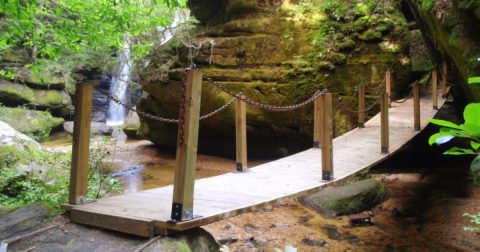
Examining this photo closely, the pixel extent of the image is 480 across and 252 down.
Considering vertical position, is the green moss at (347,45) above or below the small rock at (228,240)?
above

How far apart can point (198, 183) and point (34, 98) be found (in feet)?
59.0

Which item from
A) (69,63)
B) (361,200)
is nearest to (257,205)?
(361,200)

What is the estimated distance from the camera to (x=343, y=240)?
6383 mm

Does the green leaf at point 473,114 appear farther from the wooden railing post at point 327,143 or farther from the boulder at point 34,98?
the boulder at point 34,98

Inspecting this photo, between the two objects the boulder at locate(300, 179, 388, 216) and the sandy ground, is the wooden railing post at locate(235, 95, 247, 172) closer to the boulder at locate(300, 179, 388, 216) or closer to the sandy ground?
the sandy ground

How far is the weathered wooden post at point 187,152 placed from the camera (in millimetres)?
3428

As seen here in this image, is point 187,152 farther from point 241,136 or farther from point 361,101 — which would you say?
point 361,101

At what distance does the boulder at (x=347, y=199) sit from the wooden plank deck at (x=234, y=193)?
1003 millimetres

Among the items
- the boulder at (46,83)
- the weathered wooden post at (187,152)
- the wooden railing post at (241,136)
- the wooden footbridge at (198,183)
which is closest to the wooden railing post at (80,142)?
the wooden footbridge at (198,183)

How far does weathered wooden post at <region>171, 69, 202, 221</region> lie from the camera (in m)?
3.43

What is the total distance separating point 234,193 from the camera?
4676mm

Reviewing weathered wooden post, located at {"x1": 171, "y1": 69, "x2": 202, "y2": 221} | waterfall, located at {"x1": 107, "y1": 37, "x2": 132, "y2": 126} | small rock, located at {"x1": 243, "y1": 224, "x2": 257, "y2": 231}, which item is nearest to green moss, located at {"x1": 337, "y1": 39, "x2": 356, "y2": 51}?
small rock, located at {"x1": 243, "y1": 224, "x2": 257, "y2": 231}

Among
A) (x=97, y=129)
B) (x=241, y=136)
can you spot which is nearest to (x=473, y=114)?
(x=241, y=136)

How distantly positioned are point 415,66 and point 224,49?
6.32 meters
